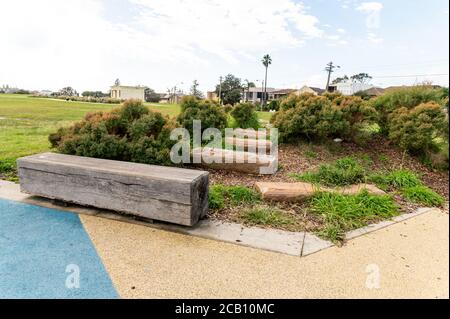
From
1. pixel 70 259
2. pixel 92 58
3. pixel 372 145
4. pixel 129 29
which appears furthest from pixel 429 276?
pixel 92 58

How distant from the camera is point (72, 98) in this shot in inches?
602

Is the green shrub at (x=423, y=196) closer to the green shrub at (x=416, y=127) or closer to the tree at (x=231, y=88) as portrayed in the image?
the green shrub at (x=416, y=127)

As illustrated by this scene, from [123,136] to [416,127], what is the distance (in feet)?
17.1

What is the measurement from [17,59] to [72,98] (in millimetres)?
9008

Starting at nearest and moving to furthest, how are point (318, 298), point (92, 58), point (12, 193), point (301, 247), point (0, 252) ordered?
point (318, 298) < point (0, 252) < point (301, 247) < point (12, 193) < point (92, 58)

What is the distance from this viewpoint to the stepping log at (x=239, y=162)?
4.70 m

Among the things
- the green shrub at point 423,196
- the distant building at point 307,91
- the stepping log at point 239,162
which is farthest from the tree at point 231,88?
the green shrub at point 423,196

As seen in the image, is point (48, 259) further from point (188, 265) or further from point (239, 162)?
point (239, 162)

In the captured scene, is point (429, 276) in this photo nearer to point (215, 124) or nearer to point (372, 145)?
point (372, 145)

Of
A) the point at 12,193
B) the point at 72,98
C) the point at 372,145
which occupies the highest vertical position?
the point at 72,98

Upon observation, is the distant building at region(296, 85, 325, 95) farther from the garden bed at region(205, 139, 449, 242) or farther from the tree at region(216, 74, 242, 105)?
the tree at region(216, 74, 242, 105)

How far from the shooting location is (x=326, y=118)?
19.1 ft

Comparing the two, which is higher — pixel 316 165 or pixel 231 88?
pixel 231 88

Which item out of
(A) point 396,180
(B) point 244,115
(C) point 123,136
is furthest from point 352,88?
(C) point 123,136
